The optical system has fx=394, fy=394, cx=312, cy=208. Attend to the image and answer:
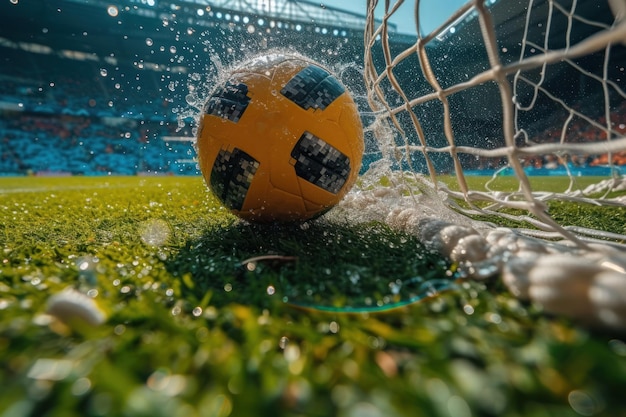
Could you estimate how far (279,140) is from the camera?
1.62 meters

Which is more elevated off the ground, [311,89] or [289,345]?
[311,89]

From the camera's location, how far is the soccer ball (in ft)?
5.36

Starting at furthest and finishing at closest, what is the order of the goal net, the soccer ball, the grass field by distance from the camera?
the soccer ball, the goal net, the grass field

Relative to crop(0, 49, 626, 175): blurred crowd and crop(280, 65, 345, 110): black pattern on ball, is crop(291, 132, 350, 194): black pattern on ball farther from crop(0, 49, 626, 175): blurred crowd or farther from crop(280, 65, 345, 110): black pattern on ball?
crop(0, 49, 626, 175): blurred crowd

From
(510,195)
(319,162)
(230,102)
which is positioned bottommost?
(510,195)

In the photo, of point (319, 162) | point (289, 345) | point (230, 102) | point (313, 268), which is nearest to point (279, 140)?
point (319, 162)

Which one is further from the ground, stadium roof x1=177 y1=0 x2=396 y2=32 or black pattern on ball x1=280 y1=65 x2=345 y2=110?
stadium roof x1=177 y1=0 x2=396 y2=32

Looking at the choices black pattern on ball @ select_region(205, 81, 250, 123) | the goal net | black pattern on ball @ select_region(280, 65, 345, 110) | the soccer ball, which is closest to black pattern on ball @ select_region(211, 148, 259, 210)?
the soccer ball

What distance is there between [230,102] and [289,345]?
47.5 inches

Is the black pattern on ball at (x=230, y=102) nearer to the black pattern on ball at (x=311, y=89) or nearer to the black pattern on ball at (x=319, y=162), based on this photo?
the black pattern on ball at (x=311, y=89)

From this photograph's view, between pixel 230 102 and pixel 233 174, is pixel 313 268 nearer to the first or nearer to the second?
pixel 233 174

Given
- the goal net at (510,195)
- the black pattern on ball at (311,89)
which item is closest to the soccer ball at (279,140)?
the black pattern on ball at (311,89)

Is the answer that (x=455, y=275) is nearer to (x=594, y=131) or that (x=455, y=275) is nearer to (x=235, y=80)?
(x=235, y=80)

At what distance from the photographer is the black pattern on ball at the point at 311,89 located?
5.51ft
